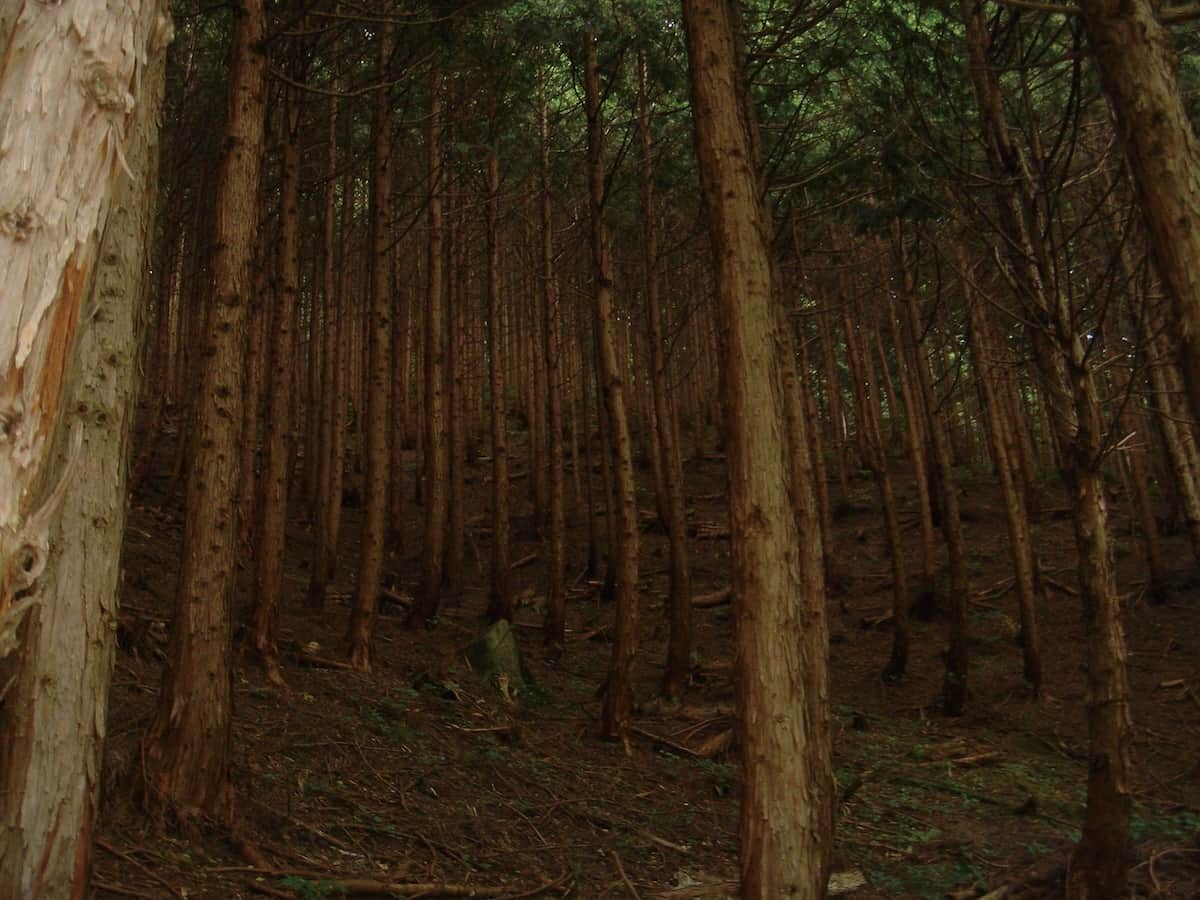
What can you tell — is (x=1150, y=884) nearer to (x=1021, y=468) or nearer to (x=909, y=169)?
(x=909, y=169)

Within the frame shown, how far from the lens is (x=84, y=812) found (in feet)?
11.6

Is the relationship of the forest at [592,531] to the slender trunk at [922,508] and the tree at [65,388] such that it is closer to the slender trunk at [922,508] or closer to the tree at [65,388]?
the tree at [65,388]

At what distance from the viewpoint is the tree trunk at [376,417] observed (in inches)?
395

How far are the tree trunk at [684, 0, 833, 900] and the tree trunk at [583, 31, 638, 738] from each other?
4.08 m

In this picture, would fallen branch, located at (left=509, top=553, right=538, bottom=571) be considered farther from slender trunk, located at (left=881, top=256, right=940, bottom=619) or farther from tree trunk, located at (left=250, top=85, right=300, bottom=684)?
tree trunk, located at (left=250, top=85, right=300, bottom=684)

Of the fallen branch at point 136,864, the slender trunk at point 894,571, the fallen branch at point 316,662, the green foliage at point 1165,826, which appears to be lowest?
the green foliage at point 1165,826

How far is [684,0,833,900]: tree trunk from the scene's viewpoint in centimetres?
457

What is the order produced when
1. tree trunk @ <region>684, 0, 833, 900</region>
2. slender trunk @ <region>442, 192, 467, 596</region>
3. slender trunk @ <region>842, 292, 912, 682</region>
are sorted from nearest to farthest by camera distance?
1. tree trunk @ <region>684, 0, 833, 900</region>
2. slender trunk @ <region>842, 292, 912, 682</region>
3. slender trunk @ <region>442, 192, 467, 596</region>

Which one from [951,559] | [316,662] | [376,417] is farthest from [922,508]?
[316,662]

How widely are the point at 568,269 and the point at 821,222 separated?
806 centimetres

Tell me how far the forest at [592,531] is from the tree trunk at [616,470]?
0.05 m

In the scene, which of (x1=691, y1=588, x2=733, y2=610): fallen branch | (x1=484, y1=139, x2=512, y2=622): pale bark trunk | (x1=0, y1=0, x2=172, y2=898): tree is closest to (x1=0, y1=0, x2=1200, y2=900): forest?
(x1=0, y1=0, x2=172, y2=898): tree

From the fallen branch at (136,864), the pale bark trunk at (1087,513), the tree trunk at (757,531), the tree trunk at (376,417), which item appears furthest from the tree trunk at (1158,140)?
the tree trunk at (376,417)

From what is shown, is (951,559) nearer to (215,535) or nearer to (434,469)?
(434,469)
